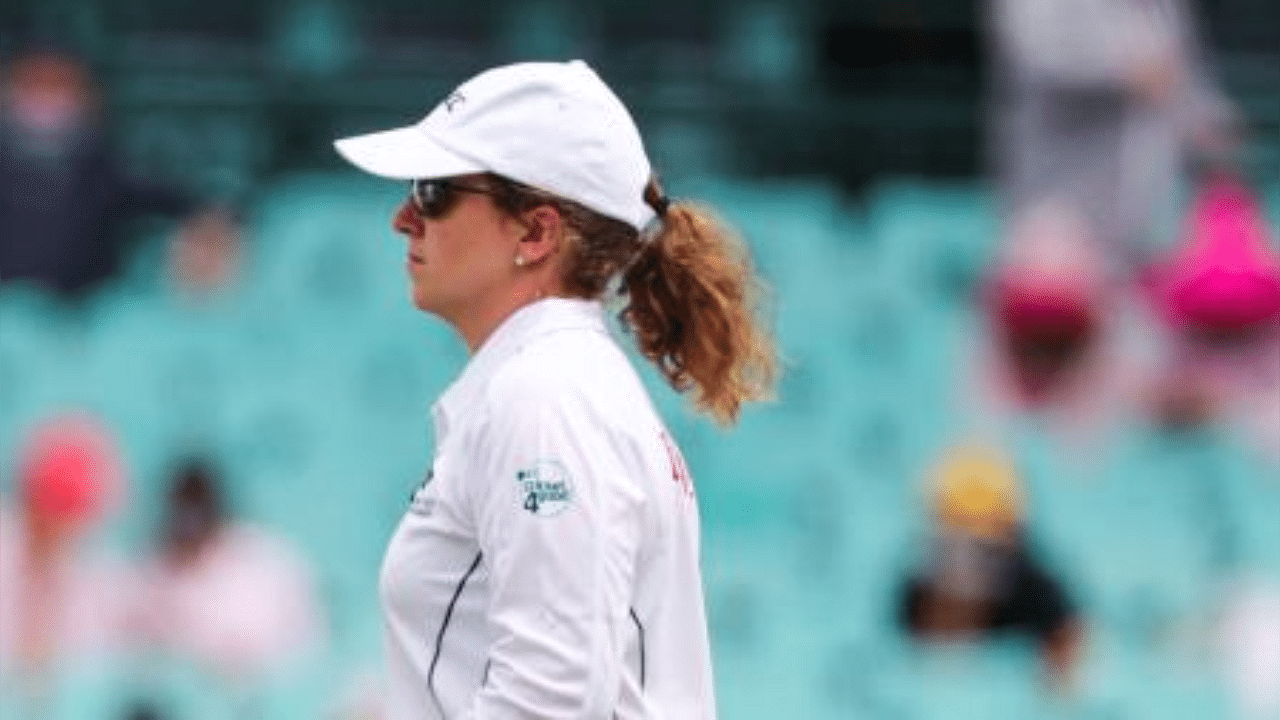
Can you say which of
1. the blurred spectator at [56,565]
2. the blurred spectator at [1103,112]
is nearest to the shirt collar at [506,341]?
the blurred spectator at [56,565]

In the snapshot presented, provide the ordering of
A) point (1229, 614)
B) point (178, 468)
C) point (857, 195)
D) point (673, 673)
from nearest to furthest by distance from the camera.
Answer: point (673, 673), point (178, 468), point (1229, 614), point (857, 195)

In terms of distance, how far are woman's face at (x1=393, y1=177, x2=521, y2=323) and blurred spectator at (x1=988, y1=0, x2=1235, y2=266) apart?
7.10 metres

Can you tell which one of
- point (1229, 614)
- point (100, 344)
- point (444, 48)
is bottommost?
point (1229, 614)

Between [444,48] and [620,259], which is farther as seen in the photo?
[444,48]

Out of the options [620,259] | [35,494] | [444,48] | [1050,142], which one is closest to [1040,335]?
[1050,142]

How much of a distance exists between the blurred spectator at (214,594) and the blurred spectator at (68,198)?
1.31 m

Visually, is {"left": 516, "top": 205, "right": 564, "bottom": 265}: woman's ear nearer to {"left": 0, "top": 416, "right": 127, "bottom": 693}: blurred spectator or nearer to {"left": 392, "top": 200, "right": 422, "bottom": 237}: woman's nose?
{"left": 392, "top": 200, "right": 422, "bottom": 237}: woman's nose

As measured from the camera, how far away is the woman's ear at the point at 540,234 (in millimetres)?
3371

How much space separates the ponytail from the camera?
3.52 meters

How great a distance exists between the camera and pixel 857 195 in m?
11.5

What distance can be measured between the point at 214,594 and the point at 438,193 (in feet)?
20.4

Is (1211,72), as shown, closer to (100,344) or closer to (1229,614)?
(1229,614)

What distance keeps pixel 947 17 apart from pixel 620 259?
839 centimetres

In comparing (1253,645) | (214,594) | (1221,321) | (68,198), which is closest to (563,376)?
(214,594)
